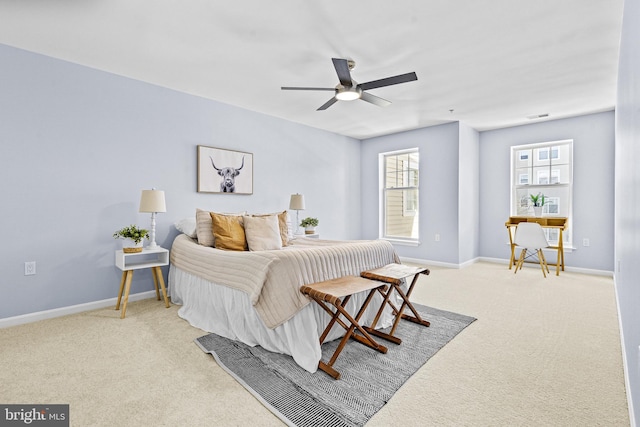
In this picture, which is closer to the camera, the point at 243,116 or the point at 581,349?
the point at 581,349

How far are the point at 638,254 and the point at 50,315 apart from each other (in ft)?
13.9

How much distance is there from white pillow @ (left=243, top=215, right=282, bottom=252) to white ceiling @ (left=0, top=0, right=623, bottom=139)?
153 cm

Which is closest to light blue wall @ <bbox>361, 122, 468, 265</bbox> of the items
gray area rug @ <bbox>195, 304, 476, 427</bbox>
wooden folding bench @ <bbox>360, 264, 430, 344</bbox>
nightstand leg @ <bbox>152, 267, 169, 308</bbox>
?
wooden folding bench @ <bbox>360, 264, 430, 344</bbox>

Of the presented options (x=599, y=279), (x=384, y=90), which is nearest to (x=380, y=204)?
(x=384, y=90)

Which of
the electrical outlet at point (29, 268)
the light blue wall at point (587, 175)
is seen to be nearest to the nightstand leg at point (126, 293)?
the electrical outlet at point (29, 268)

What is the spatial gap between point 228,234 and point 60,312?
66.2 inches

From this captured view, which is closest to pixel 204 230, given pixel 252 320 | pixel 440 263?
pixel 252 320

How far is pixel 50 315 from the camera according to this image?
2961 mm

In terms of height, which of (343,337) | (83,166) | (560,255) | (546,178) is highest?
(546,178)

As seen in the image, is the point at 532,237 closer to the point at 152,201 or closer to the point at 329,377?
the point at 329,377

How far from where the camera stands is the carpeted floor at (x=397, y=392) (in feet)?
5.24

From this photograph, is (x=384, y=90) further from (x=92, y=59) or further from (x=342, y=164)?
(x=92, y=59)

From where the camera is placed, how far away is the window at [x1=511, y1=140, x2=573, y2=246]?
16.5 ft

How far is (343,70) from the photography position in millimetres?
2525
